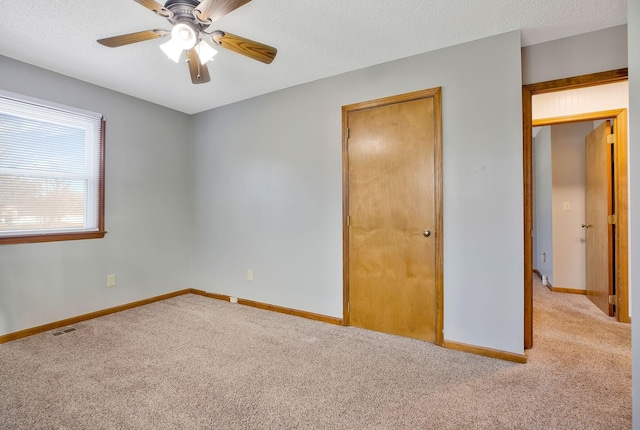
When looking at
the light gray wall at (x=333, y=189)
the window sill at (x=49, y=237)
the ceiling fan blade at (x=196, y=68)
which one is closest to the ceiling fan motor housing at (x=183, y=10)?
the ceiling fan blade at (x=196, y=68)

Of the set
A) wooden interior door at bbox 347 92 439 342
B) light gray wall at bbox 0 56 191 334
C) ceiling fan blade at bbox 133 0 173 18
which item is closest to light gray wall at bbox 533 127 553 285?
wooden interior door at bbox 347 92 439 342

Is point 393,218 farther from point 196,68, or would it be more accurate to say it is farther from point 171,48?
point 171,48

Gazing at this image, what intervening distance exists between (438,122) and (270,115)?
1.80 meters

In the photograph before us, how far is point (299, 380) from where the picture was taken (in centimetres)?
202

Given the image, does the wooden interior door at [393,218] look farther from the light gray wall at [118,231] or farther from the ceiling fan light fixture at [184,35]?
the light gray wall at [118,231]

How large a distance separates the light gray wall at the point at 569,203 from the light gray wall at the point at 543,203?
0.10 metres

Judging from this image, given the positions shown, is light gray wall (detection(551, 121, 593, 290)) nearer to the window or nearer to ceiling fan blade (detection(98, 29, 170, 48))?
ceiling fan blade (detection(98, 29, 170, 48))

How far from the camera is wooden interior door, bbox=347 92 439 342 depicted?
257 cm

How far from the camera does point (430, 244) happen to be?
2.56 m

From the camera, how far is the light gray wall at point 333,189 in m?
2.30

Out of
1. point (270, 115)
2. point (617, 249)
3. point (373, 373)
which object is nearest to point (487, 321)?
point (373, 373)

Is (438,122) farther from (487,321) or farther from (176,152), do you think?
(176,152)

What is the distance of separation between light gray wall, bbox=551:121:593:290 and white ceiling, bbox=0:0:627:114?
248 centimetres

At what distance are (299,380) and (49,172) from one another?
289 centimetres
